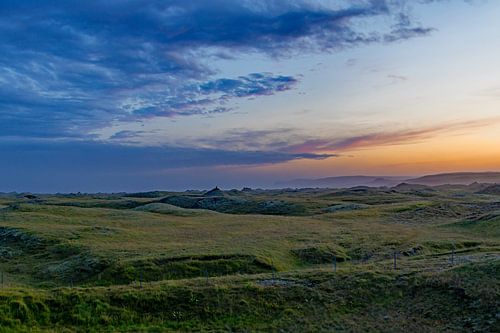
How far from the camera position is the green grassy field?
26.5 meters

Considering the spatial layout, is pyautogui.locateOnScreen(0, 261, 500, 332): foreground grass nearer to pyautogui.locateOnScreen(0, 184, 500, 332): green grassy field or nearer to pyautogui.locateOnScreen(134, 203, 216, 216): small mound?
pyautogui.locateOnScreen(0, 184, 500, 332): green grassy field

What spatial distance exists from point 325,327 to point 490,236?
132 feet

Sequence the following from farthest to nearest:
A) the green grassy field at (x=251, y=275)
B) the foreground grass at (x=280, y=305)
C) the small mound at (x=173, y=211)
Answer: the small mound at (x=173, y=211) < the green grassy field at (x=251, y=275) < the foreground grass at (x=280, y=305)

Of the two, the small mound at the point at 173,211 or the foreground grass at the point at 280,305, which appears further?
the small mound at the point at 173,211

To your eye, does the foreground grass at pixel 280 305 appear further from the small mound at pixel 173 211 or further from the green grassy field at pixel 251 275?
the small mound at pixel 173 211

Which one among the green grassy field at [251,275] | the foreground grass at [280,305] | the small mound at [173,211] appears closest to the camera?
the foreground grass at [280,305]

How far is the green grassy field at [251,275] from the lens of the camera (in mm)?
26453

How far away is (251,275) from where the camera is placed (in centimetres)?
3503

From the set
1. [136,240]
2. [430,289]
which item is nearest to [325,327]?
[430,289]

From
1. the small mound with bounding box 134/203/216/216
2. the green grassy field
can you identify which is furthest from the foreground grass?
the small mound with bounding box 134/203/216/216

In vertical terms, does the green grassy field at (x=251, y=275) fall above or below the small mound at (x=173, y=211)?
below

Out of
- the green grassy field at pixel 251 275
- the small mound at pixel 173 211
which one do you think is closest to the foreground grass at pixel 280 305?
the green grassy field at pixel 251 275

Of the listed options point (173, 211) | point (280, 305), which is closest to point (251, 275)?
point (280, 305)

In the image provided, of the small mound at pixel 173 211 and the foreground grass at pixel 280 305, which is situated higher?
the small mound at pixel 173 211
